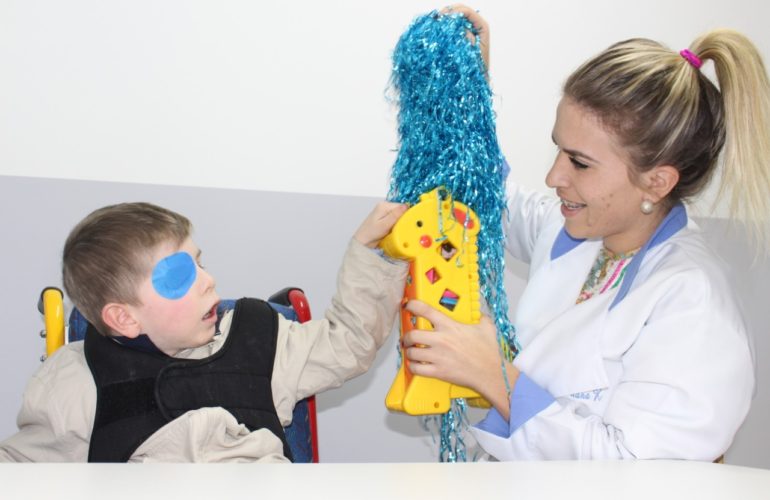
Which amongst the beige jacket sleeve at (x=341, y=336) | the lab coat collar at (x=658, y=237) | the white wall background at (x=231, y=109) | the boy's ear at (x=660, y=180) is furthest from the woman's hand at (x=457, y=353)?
the white wall background at (x=231, y=109)

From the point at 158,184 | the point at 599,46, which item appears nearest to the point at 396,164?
the point at 158,184

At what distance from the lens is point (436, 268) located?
1.29 m

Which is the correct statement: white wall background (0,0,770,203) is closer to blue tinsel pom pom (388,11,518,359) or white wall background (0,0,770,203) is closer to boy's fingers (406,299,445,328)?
blue tinsel pom pom (388,11,518,359)

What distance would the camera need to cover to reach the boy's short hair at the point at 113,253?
1.35m

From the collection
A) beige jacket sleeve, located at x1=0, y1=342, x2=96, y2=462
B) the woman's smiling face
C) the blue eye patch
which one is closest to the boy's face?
the blue eye patch

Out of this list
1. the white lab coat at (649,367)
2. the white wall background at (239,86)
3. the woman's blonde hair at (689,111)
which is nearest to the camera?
the white lab coat at (649,367)

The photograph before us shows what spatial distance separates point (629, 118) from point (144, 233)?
0.76 m

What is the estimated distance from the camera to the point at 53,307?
144 centimetres

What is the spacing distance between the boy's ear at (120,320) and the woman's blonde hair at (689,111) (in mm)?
772

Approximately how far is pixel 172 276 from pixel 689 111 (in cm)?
83

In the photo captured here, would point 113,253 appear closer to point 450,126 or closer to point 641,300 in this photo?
point 450,126

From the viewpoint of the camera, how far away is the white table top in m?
0.75

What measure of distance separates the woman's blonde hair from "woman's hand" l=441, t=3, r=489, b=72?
0.16 m

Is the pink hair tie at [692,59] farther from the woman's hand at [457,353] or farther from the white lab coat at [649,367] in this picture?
the woman's hand at [457,353]
